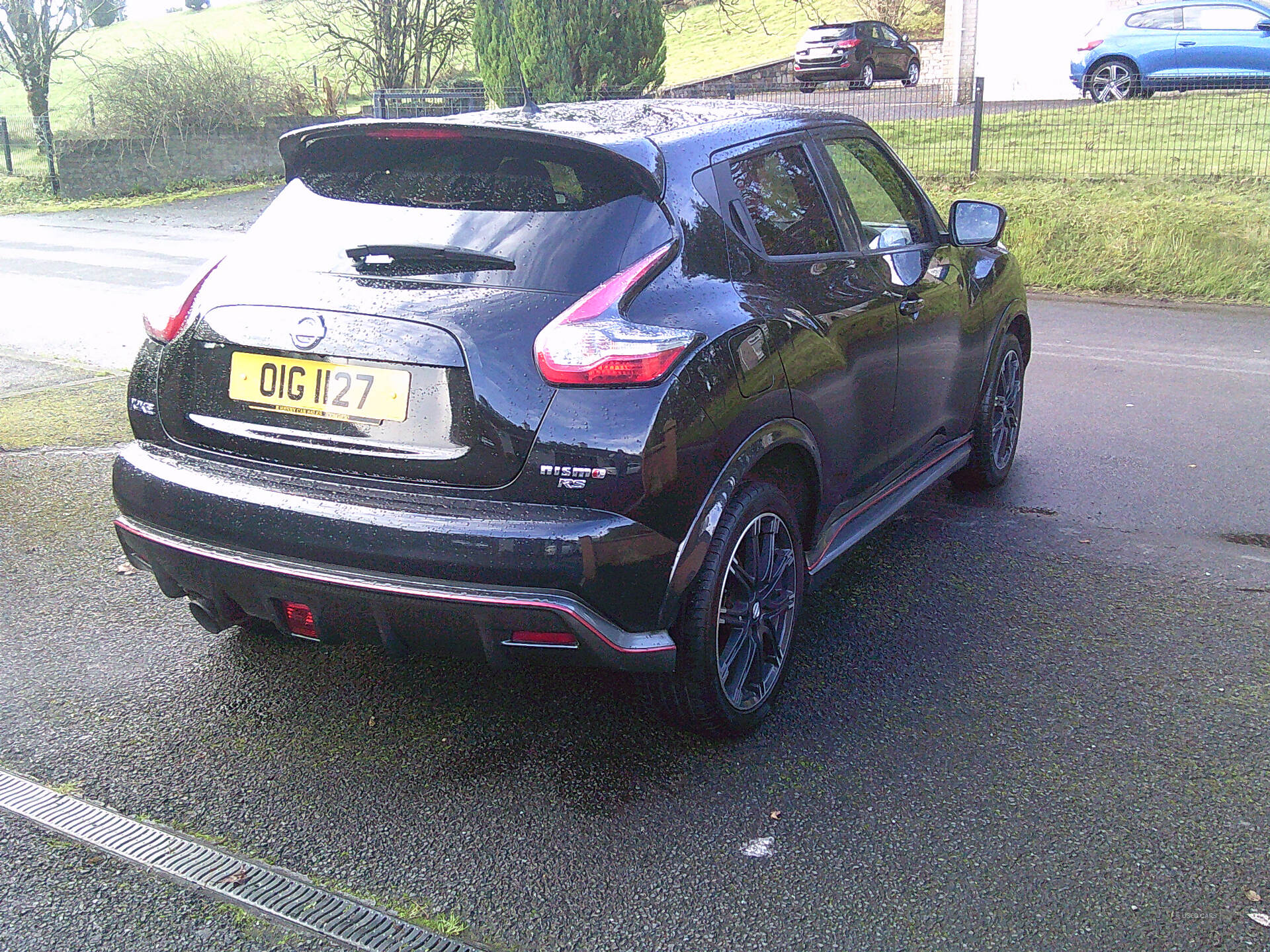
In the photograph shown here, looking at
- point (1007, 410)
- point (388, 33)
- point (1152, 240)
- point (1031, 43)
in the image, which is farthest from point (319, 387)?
point (1031, 43)

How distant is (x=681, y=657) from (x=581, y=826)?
1.66 ft

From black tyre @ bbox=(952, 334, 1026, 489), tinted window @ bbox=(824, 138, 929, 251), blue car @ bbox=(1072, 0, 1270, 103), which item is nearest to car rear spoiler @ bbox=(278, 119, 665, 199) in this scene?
tinted window @ bbox=(824, 138, 929, 251)

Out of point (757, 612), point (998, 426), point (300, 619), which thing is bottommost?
point (998, 426)

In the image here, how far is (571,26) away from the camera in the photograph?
66.0 ft

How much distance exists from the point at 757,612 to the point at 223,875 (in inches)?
60.9

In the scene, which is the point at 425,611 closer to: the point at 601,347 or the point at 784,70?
the point at 601,347

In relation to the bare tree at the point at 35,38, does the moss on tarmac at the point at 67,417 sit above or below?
below

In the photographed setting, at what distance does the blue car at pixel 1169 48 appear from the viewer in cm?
2031

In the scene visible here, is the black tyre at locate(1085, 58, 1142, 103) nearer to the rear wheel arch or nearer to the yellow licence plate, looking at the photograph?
the rear wheel arch

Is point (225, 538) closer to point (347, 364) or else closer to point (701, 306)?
point (347, 364)

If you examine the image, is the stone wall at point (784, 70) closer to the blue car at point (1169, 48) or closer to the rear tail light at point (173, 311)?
the blue car at point (1169, 48)

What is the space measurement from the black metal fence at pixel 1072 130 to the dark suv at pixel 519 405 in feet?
31.7

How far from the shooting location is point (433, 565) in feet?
9.45

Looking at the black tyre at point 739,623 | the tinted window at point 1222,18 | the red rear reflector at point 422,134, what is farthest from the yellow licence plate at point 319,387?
the tinted window at point 1222,18
